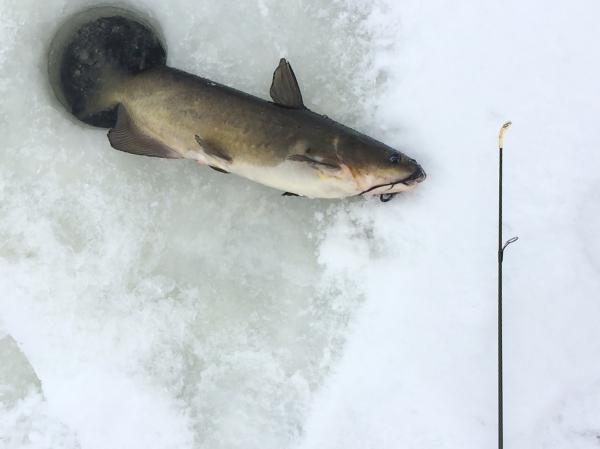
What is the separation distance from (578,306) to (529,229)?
1.13 feet

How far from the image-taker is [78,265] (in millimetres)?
2197

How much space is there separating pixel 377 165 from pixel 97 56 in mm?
1254

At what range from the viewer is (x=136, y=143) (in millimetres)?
2146

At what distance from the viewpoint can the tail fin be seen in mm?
2275

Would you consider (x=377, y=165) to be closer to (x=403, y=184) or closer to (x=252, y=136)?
(x=403, y=184)

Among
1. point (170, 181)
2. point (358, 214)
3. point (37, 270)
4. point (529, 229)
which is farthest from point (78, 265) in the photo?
point (529, 229)

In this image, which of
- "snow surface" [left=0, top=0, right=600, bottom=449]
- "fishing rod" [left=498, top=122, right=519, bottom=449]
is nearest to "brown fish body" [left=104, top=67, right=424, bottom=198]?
"snow surface" [left=0, top=0, right=600, bottom=449]

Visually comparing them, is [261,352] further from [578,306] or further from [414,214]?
[578,306]

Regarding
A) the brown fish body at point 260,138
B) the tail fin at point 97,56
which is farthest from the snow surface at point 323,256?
the brown fish body at point 260,138

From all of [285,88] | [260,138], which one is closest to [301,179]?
[260,138]

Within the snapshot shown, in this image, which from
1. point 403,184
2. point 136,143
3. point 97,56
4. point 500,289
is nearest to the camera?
point 500,289

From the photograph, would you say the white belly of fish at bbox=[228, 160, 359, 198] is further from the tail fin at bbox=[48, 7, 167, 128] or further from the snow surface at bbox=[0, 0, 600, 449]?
the tail fin at bbox=[48, 7, 167, 128]

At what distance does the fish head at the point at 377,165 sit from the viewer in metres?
1.99

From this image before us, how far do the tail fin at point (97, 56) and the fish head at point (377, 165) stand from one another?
892 millimetres
